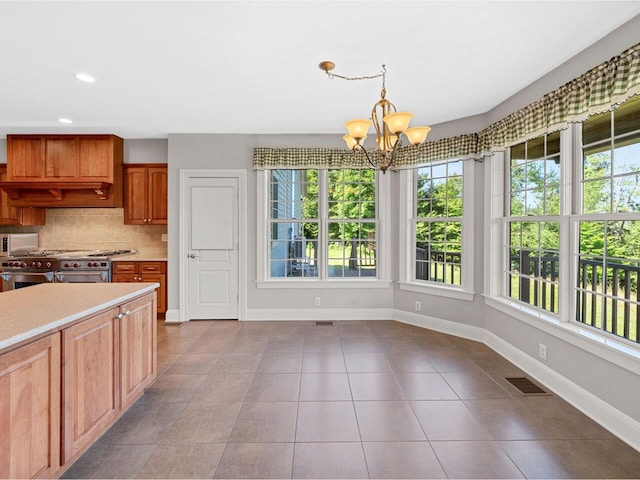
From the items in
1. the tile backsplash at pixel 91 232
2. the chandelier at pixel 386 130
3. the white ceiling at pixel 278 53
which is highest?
the white ceiling at pixel 278 53

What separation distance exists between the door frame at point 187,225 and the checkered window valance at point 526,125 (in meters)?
0.39

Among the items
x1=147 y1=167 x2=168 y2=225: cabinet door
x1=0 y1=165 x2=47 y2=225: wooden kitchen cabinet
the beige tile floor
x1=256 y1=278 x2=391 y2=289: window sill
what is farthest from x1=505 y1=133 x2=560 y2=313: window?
x1=0 y1=165 x2=47 y2=225: wooden kitchen cabinet

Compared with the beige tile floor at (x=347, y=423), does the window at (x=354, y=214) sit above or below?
above

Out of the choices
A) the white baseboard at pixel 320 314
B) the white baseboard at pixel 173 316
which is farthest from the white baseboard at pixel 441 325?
the white baseboard at pixel 173 316

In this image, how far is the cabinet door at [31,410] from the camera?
1.37 meters

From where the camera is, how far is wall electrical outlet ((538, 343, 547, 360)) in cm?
291

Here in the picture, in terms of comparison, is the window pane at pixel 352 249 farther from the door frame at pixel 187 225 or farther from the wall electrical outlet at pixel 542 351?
the wall electrical outlet at pixel 542 351

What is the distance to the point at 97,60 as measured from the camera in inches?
110

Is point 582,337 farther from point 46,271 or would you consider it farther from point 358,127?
point 46,271

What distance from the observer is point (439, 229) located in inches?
173

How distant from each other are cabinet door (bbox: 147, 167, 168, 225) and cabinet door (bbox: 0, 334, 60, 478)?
3678mm

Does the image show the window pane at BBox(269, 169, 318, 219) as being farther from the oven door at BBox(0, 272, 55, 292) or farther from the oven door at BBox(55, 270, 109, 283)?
the oven door at BBox(0, 272, 55, 292)

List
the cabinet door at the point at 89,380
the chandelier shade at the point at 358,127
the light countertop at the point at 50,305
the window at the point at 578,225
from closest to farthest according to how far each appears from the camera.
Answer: the light countertop at the point at 50,305, the cabinet door at the point at 89,380, the window at the point at 578,225, the chandelier shade at the point at 358,127

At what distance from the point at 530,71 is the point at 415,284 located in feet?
8.61
